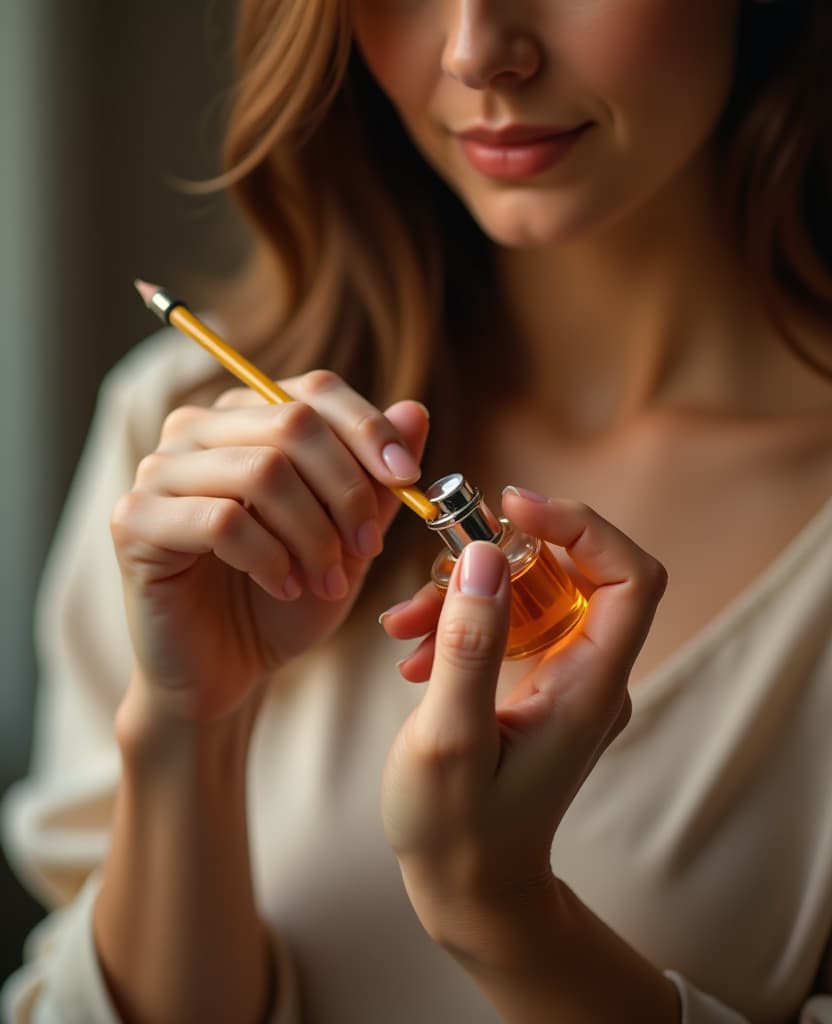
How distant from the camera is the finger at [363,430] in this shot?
1.95 feet

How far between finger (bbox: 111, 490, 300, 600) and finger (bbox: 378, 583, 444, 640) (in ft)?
0.24

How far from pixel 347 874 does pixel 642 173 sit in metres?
0.46

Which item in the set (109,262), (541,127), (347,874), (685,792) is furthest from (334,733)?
(109,262)

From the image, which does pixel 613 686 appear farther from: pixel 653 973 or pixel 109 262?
pixel 109 262

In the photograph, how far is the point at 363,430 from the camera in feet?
1.99

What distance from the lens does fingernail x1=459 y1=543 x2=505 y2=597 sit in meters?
0.51

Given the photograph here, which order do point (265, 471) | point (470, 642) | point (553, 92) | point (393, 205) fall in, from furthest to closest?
point (393, 205) < point (553, 92) < point (265, 471) < point (470, 642)

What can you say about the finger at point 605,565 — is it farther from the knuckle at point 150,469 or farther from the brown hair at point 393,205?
the brown hair at point 393,205

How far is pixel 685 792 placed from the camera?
2.44 ft

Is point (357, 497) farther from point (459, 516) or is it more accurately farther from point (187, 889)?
point (187, 889)

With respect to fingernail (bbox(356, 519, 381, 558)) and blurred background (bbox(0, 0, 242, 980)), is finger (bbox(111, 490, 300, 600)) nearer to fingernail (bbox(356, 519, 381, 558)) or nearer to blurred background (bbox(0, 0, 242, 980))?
fingernail (bbox(356, 519, 381, 558))

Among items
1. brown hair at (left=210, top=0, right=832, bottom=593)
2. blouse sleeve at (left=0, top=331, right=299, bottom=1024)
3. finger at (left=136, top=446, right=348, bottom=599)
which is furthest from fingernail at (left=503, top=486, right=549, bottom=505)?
blouse sleeve at (left=0, top=331, right=299, bottom=1024)

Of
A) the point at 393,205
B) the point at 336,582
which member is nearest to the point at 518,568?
the point at 336,582

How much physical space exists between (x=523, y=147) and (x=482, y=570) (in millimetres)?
318
